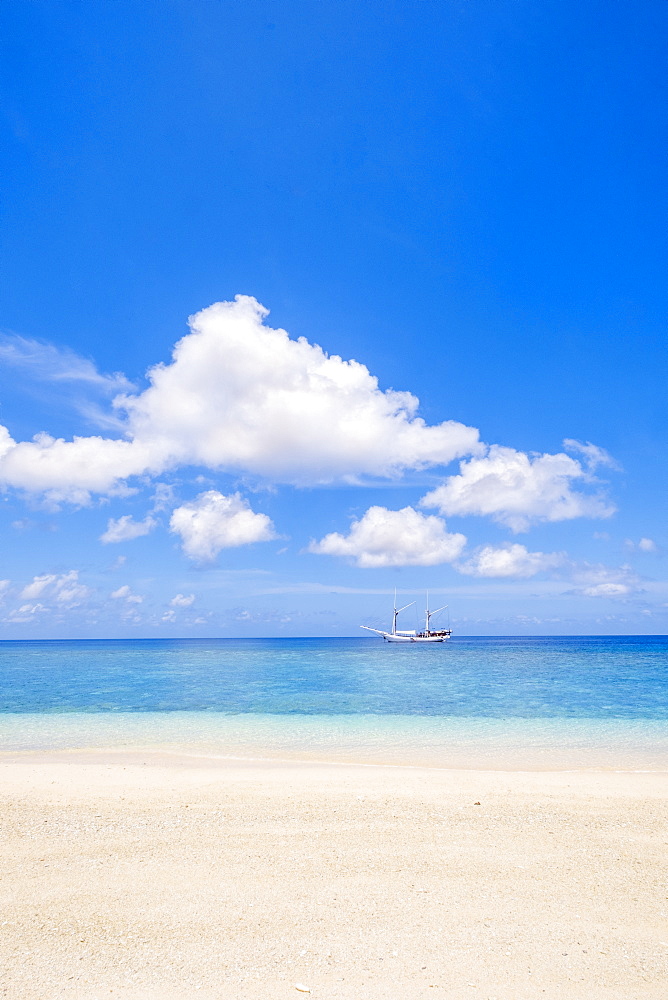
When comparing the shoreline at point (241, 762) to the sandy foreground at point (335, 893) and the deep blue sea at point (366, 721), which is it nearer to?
the deep blue sea at point (366, 721)

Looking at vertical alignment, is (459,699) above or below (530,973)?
below

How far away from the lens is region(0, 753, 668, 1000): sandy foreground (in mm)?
4816

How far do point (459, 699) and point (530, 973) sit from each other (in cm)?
2658

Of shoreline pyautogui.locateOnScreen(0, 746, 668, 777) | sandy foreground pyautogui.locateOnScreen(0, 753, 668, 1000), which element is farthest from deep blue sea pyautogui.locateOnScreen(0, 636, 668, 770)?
sandy foreground pyautogui.locateOnScreen(0, 753, 668, 1000)

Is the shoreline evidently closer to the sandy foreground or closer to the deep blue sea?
the deep blue sea

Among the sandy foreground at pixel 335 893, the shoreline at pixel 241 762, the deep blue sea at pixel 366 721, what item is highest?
the sandy foreground at pixel 335 893

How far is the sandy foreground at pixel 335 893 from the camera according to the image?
4.82 meters

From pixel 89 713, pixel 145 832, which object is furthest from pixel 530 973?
pixel 89 713

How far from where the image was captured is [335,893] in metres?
6.35

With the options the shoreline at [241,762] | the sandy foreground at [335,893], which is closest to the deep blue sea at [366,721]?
the shoreline at [241,762]

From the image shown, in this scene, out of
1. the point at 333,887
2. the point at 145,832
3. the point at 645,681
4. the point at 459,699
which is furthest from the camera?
the point at 645,681

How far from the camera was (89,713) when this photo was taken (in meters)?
25.6

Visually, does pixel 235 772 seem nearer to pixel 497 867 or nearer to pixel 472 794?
pixel 472 794

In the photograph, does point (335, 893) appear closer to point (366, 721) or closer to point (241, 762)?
point (241, 762)
